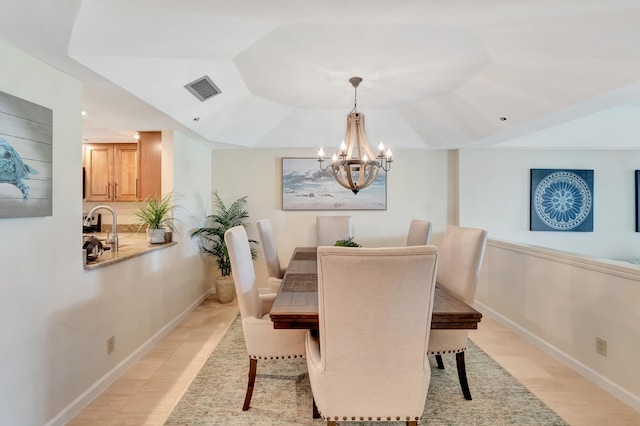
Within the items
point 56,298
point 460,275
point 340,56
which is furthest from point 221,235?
point 460,275

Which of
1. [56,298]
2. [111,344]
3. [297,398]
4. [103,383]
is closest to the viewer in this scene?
[56,298]

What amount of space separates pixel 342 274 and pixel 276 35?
1.77 metres

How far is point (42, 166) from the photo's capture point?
71.6 inches

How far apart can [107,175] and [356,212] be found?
11.3 ft

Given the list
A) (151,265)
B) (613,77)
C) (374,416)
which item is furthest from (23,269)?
(613,77)

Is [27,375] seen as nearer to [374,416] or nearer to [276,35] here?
[374,416]

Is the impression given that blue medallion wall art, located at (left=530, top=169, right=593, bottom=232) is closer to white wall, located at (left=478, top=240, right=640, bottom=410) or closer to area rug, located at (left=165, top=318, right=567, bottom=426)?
white wall, located at (left=478, top=240, right=640, bottom=410)

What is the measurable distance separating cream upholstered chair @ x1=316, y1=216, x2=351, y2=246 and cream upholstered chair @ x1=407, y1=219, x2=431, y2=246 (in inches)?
34.2

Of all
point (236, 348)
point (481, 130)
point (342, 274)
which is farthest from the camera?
point (481, 130)

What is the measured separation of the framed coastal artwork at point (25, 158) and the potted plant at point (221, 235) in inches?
89.0

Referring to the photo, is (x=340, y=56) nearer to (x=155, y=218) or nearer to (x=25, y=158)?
(x=25, y=158)

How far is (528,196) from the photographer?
4.43 m

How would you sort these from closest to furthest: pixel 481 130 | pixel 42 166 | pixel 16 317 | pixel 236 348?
pixel 16 317, pixel 42 166, pixel 236 348, pixel 481 130

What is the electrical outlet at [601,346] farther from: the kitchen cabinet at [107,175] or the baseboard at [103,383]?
the kitchen cabinet at [107,175]
